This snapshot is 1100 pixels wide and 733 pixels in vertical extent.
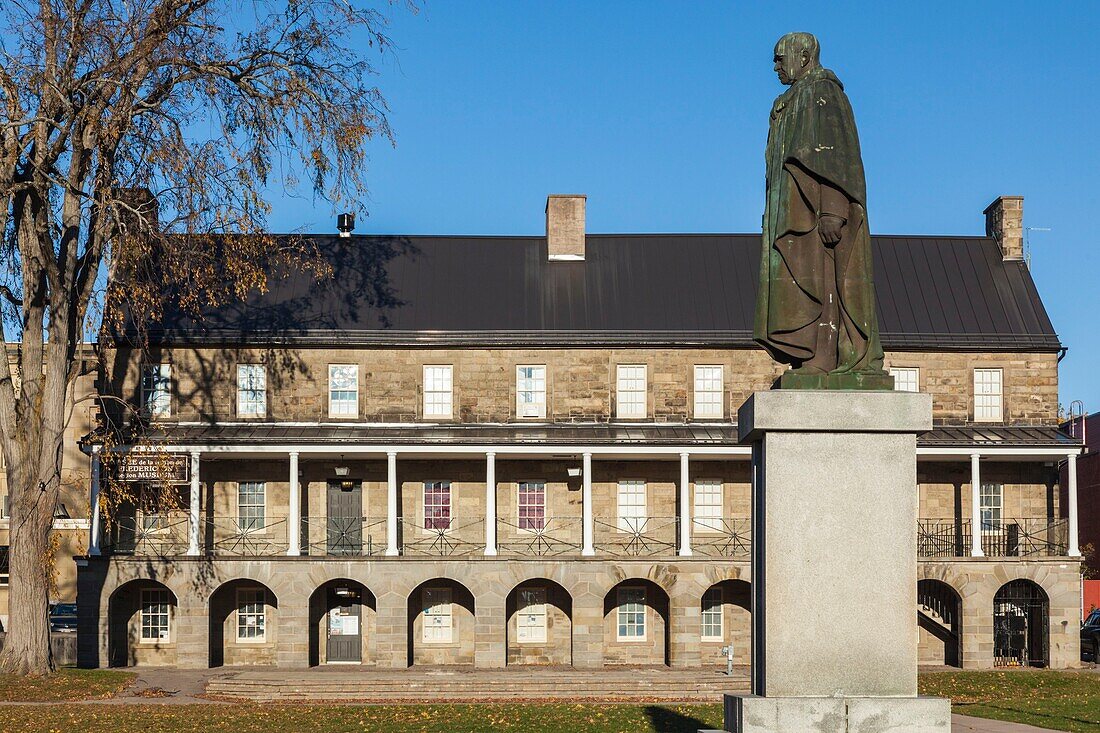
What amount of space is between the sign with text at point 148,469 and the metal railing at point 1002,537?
1929 centimetres

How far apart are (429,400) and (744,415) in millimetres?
27967

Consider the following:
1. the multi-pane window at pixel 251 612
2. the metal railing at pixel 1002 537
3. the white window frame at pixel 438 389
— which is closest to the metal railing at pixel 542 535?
the white window frame at pixel 438 389

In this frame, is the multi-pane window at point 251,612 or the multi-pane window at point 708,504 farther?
the multi-pane window at point 708,504

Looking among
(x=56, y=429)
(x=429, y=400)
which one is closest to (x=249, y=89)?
(x=56, y=429)

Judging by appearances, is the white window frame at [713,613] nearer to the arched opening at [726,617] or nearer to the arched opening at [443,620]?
the arched opening at [726,617]

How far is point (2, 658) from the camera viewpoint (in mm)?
29156

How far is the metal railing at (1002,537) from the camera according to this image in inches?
A: 1508

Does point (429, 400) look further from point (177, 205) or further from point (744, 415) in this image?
point (744, 415)

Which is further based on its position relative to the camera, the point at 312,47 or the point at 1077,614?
the point at 1077,614

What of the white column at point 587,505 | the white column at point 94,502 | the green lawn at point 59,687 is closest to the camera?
the green lawn at point 59,687

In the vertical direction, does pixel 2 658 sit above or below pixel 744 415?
below

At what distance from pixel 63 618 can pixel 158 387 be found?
31.5 ft

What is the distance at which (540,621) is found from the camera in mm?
38000

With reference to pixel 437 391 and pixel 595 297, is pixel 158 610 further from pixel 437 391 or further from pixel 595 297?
pixel 595 297
